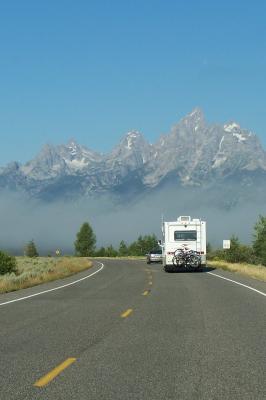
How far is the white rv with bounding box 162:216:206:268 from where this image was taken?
40.3m

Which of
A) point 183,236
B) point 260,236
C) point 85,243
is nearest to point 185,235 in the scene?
point 183,236

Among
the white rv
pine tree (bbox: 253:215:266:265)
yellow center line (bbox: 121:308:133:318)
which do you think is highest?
pine tree (bbox: 253:215:266:265)

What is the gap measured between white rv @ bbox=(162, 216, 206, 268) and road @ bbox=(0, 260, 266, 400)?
21251mm

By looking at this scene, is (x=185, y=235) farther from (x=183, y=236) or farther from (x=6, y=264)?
(x=6, y=264)

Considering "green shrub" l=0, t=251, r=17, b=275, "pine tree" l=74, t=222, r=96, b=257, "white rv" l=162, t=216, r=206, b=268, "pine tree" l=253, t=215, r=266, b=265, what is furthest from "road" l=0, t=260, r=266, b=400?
"pine tree" l=74, t=222, r=96, b=257

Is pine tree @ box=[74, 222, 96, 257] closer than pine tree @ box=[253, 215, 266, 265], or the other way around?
pine tree @ box=[253, 215, 266, 265]

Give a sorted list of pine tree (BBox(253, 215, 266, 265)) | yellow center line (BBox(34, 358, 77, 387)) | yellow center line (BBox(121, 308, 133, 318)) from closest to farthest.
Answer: yellow center line (BBox(34, 358, 77, 387)), yellow center line (BBox(121, 308, 133, 318)), pine tree (BBox(253, 215, 266, 265))

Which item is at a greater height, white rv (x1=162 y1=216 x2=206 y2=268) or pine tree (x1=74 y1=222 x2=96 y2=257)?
pine tree (x1=74 y1=222 x2=96 y2=257)

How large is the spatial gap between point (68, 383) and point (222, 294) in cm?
1490

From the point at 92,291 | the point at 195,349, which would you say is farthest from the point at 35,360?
the point at 92,291

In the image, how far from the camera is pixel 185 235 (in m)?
40.4

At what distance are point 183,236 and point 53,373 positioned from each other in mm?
32186

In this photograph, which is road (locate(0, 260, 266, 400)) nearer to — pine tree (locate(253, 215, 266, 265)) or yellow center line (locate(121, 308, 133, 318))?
yellow center line (locate(121, 308, 133, 318))

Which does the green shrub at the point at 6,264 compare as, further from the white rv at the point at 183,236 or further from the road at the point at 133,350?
the road at the point at 133,350
